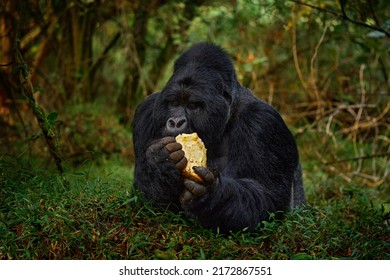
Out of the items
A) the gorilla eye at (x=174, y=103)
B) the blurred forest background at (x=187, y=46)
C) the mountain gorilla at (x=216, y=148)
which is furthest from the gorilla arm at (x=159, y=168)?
the blurred forest background at (x=187, y=46)

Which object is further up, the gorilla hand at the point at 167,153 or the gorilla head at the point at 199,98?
the gorilla head at the point at 199,98

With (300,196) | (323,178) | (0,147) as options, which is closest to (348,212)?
(300,196)

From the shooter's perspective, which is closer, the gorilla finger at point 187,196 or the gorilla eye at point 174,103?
the gorilla finger at point 187,196

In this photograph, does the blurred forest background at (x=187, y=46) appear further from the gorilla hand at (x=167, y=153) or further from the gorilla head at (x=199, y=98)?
the gorilla hand at (x=167, y=153)

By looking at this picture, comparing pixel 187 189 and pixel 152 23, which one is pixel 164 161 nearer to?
pixel 187 189

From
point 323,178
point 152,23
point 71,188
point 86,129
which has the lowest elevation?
point 323,178

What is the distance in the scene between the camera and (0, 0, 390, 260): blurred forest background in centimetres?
644

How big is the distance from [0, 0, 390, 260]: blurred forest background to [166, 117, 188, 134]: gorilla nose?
273 centimetres

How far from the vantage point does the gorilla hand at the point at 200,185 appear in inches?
113

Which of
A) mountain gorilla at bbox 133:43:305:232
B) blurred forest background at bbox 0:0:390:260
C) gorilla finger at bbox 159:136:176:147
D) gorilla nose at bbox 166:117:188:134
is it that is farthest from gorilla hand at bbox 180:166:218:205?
blurred forest background at bbox 0:0:390:260

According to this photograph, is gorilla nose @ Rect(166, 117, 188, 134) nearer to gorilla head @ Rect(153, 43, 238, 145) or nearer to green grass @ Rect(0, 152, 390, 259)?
gorilla head @ Rect(153, 43, 238, 145)

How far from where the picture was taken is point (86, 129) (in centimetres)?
706

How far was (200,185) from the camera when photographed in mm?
2896
